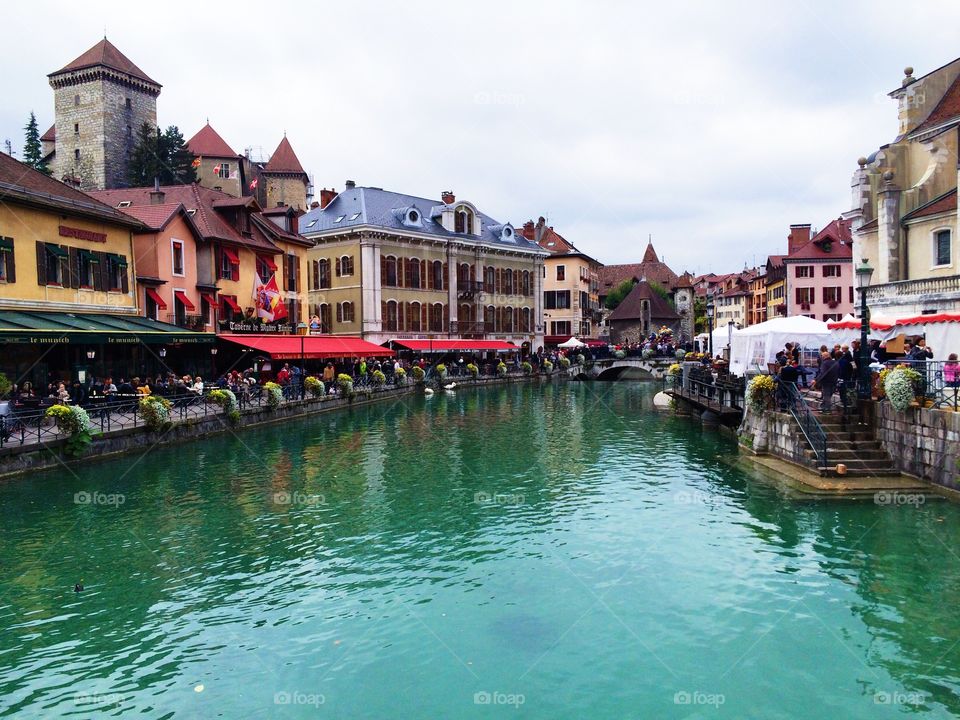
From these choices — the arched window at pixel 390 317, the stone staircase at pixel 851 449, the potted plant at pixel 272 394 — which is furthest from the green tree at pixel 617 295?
the stone staircase at pixel 851 449

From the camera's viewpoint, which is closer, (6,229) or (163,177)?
(6,229)

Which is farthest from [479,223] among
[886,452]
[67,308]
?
[886,452]

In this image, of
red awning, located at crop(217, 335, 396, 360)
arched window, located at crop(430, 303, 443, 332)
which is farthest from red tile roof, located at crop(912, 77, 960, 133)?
arched window, located at crop(430, 303, 443, 332)

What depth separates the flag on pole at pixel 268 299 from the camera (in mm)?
39875

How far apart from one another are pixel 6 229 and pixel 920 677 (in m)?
27.9

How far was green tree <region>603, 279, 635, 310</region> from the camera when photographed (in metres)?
104

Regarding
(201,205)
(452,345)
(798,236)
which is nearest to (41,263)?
(201,205)

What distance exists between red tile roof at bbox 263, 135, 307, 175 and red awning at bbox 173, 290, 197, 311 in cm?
5752

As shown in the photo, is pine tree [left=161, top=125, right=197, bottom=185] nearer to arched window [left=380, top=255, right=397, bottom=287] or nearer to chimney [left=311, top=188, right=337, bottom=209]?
chimney [left=311, top=188, right=337, bottom=209]

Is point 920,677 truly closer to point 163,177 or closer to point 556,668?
point 556,668

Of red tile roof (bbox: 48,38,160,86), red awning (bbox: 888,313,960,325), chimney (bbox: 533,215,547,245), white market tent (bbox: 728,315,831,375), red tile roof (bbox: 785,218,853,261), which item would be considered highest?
red tile roof (bbox: 48,38,160,86)

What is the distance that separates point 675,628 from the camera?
10344 mm

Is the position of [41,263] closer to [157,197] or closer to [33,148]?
[157,197]

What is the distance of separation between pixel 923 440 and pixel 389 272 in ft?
146
